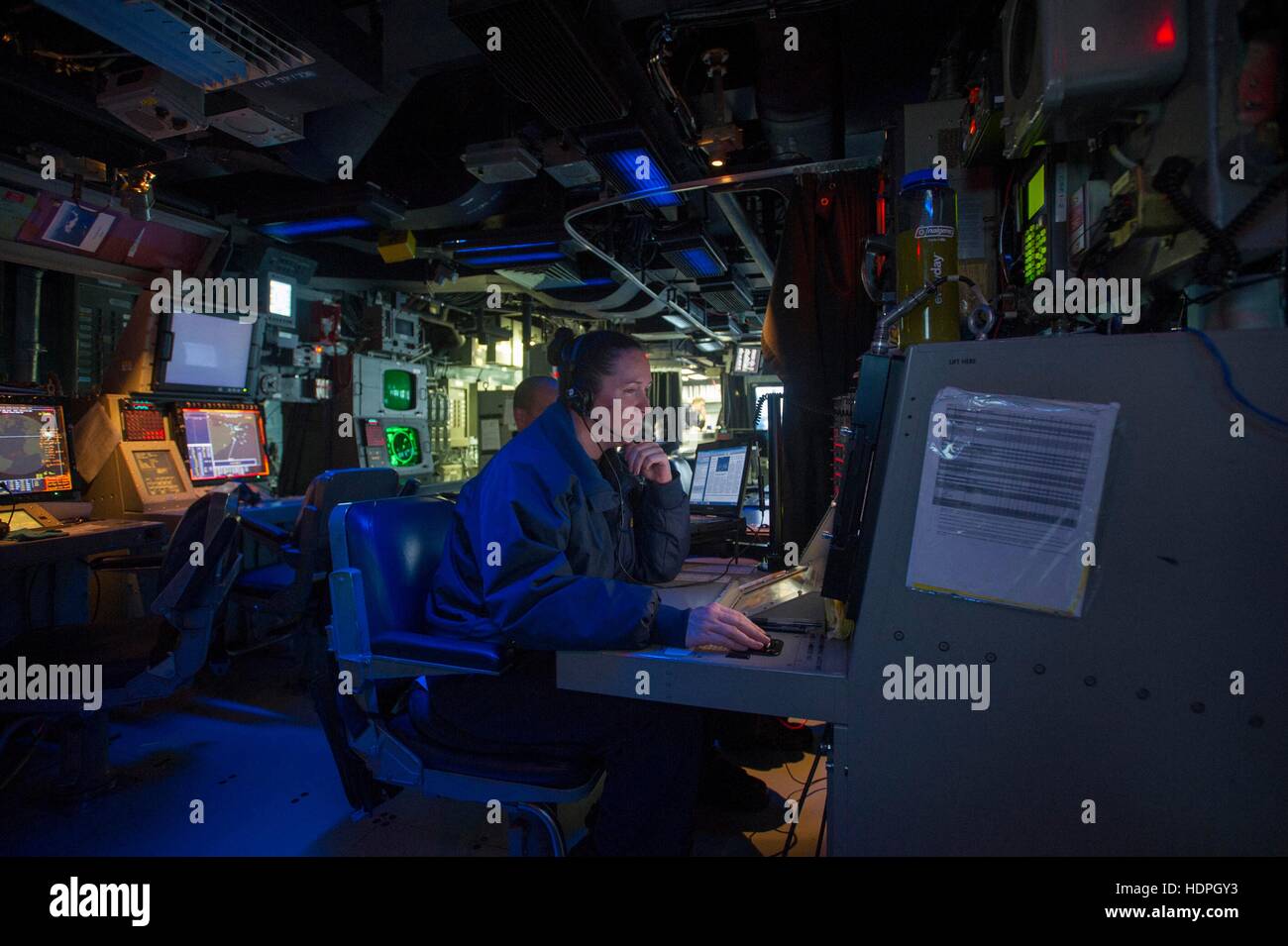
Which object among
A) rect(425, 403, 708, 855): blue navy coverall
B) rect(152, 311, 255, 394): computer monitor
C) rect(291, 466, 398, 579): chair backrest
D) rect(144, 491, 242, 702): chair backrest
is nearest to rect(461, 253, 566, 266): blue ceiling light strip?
rect(152, 311, 255, 394): computer monitor

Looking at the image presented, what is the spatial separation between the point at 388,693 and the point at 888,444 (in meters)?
1.29

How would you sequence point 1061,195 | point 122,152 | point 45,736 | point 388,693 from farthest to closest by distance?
point 122,152 < point 45,736 < point 388,693 < point 1061,195

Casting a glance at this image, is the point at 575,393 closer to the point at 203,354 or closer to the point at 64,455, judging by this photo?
the point at 64,455

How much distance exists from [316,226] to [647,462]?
340cm

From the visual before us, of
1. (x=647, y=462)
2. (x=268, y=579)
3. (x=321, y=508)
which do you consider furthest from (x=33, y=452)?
(x=647, y=462)

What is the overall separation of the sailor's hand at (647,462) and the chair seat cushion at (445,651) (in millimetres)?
725

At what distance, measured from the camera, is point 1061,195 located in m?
1.31

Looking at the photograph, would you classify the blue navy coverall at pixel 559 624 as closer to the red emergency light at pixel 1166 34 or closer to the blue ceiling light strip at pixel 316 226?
the red emergency light at pixel 1166 34

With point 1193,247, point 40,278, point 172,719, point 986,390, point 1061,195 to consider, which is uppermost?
point 40,278

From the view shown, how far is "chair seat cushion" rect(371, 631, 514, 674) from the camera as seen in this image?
1.23 metres

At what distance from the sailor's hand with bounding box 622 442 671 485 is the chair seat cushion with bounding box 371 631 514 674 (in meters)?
0.72

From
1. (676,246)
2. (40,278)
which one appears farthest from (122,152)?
(676,246)

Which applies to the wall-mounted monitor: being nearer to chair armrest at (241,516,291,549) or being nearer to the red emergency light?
chair armrest at (241,516,291,549)
